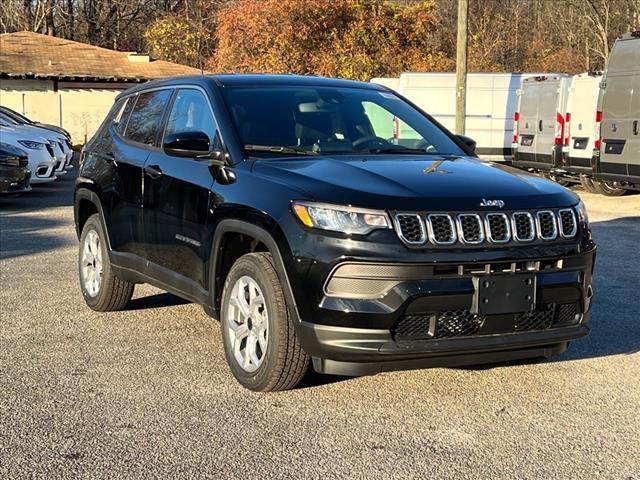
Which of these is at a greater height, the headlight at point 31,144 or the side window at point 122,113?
the side window at point 122,113

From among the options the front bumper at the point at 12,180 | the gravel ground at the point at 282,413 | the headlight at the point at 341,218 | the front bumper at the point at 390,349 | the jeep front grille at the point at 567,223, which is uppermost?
the headlight at the point at 341,218

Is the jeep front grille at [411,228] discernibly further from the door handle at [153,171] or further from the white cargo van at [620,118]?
the white cargo van at [620,118]

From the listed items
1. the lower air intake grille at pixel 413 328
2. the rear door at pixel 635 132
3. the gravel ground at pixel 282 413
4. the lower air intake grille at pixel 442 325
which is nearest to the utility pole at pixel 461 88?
the rear door at pixel 635 132

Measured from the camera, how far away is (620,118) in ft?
48.1

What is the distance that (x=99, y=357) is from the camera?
5.77m

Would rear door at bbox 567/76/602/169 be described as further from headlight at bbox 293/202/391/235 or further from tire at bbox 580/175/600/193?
headlight at bbox 293/202/391/235

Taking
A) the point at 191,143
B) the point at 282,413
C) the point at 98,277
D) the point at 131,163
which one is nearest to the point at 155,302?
the point at 98,277

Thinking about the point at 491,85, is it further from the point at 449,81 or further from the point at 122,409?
the point at 122,409

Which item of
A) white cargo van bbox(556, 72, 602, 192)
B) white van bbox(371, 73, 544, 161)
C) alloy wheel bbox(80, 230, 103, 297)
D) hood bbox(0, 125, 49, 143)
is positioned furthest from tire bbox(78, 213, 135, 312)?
white van bbox(371, 73, 544, 161)

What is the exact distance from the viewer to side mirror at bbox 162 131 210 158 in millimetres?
5348

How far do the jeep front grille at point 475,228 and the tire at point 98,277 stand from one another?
311 cm

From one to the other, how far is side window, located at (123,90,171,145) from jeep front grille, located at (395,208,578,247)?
102 inches

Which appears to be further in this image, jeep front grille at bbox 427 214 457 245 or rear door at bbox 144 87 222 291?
rear door at bbox 144 87 222 291

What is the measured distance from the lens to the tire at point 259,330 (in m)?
4.69
